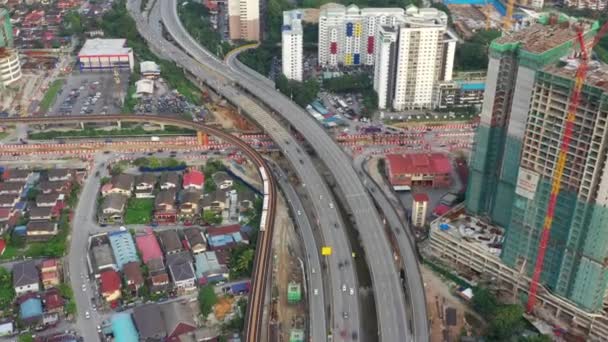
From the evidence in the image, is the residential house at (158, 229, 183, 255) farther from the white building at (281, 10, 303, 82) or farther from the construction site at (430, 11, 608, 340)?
the white building at (281, 10, 303, 82)

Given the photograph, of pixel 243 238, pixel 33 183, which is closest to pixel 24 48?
pixel 33 183

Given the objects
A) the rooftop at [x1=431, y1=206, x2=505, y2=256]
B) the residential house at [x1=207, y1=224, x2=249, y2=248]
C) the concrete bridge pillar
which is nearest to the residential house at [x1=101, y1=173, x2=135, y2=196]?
the residential house at [x1=207, y1=224, x2=249, y2=248]

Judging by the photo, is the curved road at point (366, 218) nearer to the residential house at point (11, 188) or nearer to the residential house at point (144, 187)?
the residential house at point (144, 187)

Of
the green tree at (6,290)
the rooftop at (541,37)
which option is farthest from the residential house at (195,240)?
the rooftop at (541,37)

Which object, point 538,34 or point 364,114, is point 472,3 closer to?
point 364,114

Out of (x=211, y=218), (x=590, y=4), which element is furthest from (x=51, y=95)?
(x=590, y=4)
